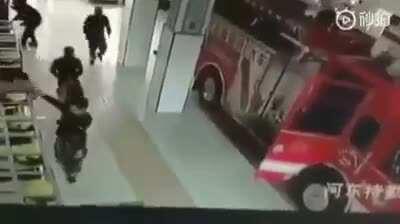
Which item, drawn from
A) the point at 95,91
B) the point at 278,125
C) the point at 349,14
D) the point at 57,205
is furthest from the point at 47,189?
the point at 349,14

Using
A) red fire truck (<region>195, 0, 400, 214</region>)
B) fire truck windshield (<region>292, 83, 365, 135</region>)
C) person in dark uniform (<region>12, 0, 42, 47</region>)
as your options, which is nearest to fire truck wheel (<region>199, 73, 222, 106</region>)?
red fire truck (<region>195, 0, 400, 214</region>)

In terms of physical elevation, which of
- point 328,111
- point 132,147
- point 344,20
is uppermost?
point 344,20

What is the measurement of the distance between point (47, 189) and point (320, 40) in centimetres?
40

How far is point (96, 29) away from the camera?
0.95 m

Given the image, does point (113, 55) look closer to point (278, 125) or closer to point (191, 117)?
point (191, 117)

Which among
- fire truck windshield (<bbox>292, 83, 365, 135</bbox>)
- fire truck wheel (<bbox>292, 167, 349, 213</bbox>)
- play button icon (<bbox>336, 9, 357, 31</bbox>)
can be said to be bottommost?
fire truck wheel (<bbox>292, 167, 349, 213</bbox>)

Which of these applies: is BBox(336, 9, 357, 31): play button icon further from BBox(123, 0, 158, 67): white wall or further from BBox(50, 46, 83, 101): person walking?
BBox(50, 46, 83, 101): person walking

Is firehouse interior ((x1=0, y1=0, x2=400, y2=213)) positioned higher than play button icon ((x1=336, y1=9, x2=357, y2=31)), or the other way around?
play button icon ((x1=336, y1=9, x2=357, y2=31))

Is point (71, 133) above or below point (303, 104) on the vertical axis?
below

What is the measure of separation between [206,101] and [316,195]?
20 cm

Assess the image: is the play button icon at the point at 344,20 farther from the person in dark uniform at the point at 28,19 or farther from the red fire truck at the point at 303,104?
the person in dark uniform at the point at 28,19

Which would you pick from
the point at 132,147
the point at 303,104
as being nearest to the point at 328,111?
the point at 303,104

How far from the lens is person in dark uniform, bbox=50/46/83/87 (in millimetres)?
927

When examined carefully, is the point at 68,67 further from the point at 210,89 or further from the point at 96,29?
the point at 210,89
